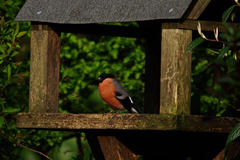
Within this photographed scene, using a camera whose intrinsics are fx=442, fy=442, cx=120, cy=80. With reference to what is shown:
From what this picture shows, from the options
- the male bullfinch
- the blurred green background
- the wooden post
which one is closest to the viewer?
the wooden post

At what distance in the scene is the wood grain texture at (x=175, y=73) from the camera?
2.91 metres

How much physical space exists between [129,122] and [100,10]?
34.7 inches

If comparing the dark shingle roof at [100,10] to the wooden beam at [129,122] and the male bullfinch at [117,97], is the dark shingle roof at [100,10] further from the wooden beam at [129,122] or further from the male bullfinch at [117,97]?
the male bullfinch at [117,97]

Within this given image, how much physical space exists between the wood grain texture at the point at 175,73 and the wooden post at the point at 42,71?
971mm

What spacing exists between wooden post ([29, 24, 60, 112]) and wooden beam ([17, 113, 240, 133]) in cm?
19

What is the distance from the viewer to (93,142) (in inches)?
141

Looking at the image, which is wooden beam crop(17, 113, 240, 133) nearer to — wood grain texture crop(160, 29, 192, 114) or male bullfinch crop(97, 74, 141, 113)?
wood grain texture crop(160, 29, 192, 114)

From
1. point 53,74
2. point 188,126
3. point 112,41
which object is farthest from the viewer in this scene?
point 112,41

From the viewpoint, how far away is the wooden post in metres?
3.41

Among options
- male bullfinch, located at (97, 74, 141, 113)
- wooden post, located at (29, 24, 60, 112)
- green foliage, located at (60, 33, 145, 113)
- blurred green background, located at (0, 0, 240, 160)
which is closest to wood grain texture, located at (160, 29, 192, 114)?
male bullfinch, located at (97, 74, 141, 113)

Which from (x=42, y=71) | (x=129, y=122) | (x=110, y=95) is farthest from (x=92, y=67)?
(x=129, y=122)

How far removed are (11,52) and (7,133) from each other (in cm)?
144

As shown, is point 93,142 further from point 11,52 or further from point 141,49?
point 141,49

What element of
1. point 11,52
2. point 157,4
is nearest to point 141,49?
point 11,52
